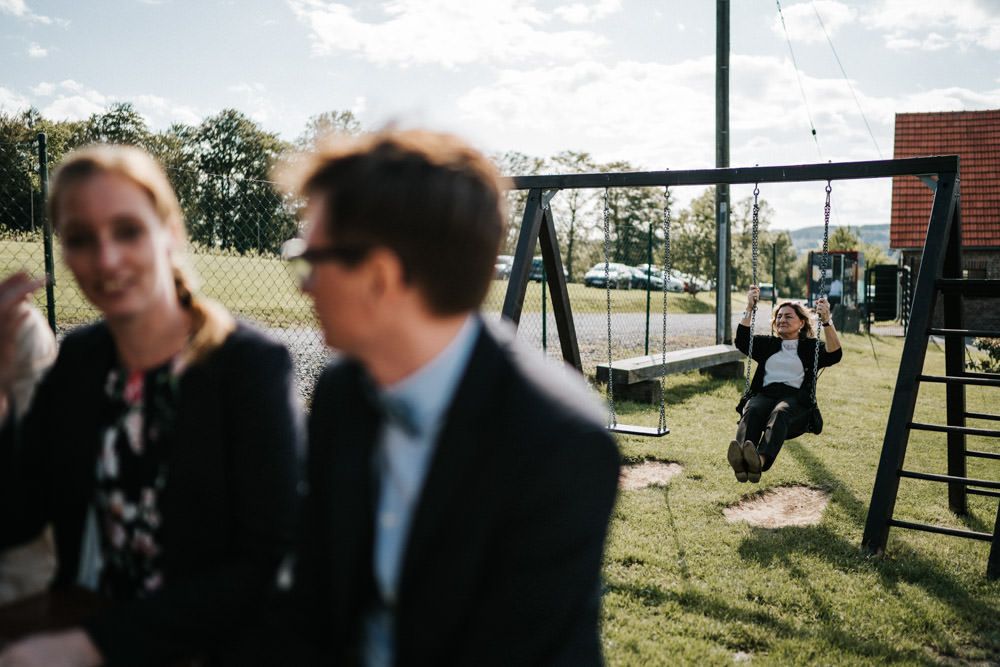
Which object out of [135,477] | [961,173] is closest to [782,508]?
[135,477]

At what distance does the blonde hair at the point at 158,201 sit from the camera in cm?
150

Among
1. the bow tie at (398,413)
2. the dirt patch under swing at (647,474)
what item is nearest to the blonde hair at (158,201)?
the bow tie at (398,413)

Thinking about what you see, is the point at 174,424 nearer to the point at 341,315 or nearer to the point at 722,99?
the point at 341,315

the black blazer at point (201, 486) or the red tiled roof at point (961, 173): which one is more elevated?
the red tiled roof at point (961, 173)

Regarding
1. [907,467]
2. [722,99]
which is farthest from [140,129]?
[907,467]

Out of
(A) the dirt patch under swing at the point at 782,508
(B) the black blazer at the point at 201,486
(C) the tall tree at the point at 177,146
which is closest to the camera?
(B) the black blazer at the point at 201,486

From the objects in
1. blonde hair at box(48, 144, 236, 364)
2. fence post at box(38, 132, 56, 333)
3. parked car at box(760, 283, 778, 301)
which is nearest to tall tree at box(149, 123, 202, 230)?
parked car at box(760, 283, 778, 301)

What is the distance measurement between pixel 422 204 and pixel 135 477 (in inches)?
34.1

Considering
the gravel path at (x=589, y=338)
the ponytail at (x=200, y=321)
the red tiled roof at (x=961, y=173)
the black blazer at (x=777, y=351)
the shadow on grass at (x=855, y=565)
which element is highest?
the red tiled roof at (x=961, y=173)

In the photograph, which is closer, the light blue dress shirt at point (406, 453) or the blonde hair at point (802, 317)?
the light blue dress shirt at point (406, 453)

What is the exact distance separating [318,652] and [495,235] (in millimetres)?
816

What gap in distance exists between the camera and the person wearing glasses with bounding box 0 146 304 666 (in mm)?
1422

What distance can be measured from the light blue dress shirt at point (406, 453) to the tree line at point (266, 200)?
1.42 feet

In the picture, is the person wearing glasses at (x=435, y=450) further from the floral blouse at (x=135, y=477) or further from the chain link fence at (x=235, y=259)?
the chain link fence at (x=235, y=259)
